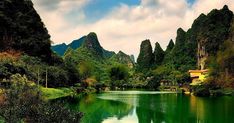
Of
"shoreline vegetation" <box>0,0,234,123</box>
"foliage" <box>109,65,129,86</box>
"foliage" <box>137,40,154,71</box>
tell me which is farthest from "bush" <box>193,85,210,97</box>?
"foliage" <box>137,40,154,71</box>

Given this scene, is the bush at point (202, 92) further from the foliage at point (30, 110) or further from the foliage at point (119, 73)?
the foliage at point (119, 73)

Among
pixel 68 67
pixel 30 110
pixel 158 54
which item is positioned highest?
pixel 158 54

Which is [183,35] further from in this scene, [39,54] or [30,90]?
[30,90]

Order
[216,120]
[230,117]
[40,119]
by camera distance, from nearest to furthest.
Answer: [40,119] → [216,120] → [230,117]

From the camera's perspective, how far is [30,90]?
67.6 ft

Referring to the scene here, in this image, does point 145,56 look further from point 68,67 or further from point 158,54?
point 68,67

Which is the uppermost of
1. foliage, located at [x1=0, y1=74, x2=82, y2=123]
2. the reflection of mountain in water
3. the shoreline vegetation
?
the shoreline vegetation

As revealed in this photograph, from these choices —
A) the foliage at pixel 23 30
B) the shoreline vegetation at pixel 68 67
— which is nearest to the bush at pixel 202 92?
the shoreline vegetation at pixel 68 67

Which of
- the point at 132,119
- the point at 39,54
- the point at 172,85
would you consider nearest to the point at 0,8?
the point at 39,54

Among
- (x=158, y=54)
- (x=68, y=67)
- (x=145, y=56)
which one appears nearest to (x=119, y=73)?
(x=158, y=54)

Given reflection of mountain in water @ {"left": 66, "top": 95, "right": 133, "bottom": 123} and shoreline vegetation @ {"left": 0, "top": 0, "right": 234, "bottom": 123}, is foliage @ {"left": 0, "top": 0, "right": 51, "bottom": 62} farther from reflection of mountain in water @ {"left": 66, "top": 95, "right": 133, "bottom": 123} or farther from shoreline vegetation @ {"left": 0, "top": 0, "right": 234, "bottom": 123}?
reflection of mountain in water @ {"left": 66, "top": 95, "right": 133, "bottom": 123}

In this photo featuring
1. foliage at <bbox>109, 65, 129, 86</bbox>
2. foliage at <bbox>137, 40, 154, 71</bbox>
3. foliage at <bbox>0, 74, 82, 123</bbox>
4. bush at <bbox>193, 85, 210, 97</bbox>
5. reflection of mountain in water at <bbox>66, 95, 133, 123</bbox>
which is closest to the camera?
foliage at <bbox>0, 74, 82, 123</bbox>

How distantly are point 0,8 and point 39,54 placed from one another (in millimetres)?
15094

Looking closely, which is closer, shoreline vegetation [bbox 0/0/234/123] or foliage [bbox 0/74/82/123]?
foliage [bbox 0/74/82/123]
